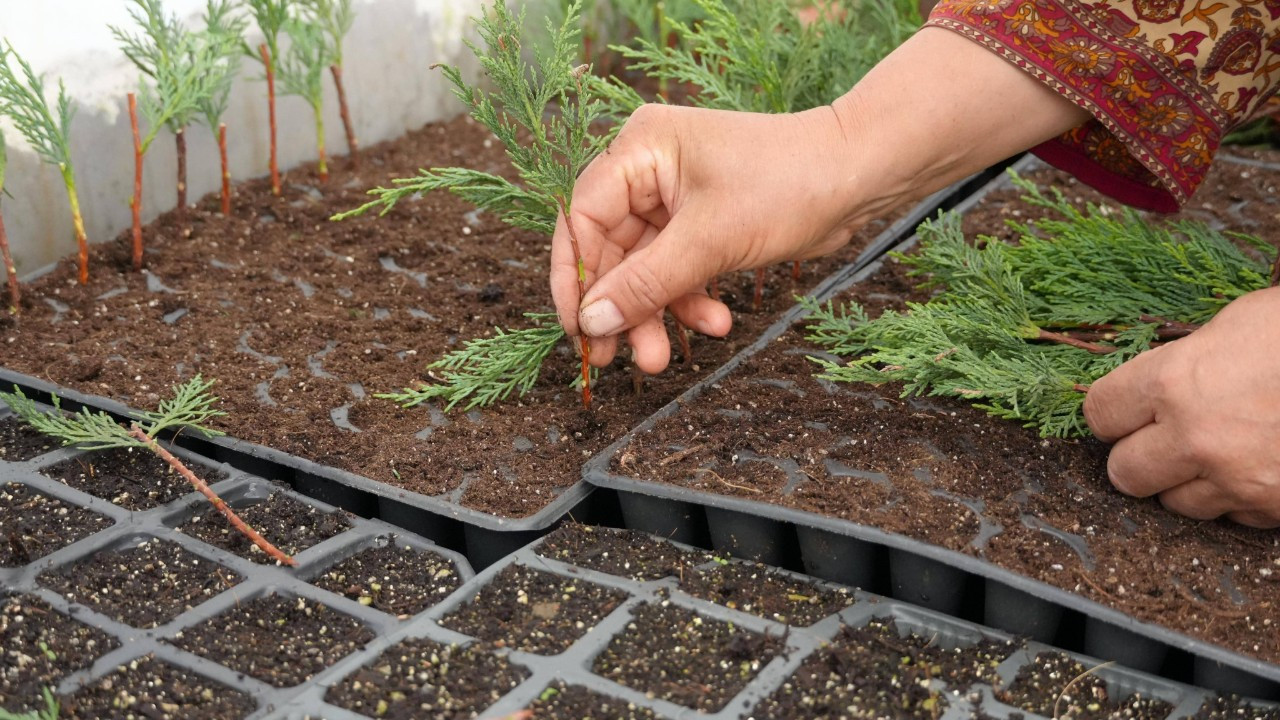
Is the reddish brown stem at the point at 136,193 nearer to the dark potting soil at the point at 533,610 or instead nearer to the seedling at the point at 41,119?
the seedling at the point at 41,119

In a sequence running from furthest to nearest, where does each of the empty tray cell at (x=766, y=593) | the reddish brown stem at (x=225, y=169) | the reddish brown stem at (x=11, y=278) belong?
the reddish brown stem at (x=225, y=169)
the reddish brown stem at (x=11, y=278)
the empty tray cell at (x=766, y=593)

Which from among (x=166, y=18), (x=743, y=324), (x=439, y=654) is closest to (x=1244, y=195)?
(x=743, y=324)

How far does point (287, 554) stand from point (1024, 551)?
1.32 m

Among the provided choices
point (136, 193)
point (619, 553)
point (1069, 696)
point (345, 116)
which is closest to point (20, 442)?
point (136, 193)

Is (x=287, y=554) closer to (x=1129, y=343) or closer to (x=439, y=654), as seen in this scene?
(x=439, y=654)

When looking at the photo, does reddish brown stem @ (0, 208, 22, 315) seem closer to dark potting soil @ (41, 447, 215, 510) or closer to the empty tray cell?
dark potting soil @ (41, 447, 215, 510)

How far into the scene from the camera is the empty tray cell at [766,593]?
194 cm

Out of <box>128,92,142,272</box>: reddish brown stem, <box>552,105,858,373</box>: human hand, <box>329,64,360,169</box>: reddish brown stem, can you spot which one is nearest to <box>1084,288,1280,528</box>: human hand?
<box>552,105,858,373</box>: human hand

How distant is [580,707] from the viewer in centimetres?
172

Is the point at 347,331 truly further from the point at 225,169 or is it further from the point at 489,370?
the point at 225,169

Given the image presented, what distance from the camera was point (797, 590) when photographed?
2018mm

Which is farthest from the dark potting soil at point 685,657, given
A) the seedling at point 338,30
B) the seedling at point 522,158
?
the seedling at point 338,30

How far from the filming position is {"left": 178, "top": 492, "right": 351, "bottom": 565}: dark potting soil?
2146 millimetres

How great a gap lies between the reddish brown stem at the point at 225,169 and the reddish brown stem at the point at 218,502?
1.34 m
